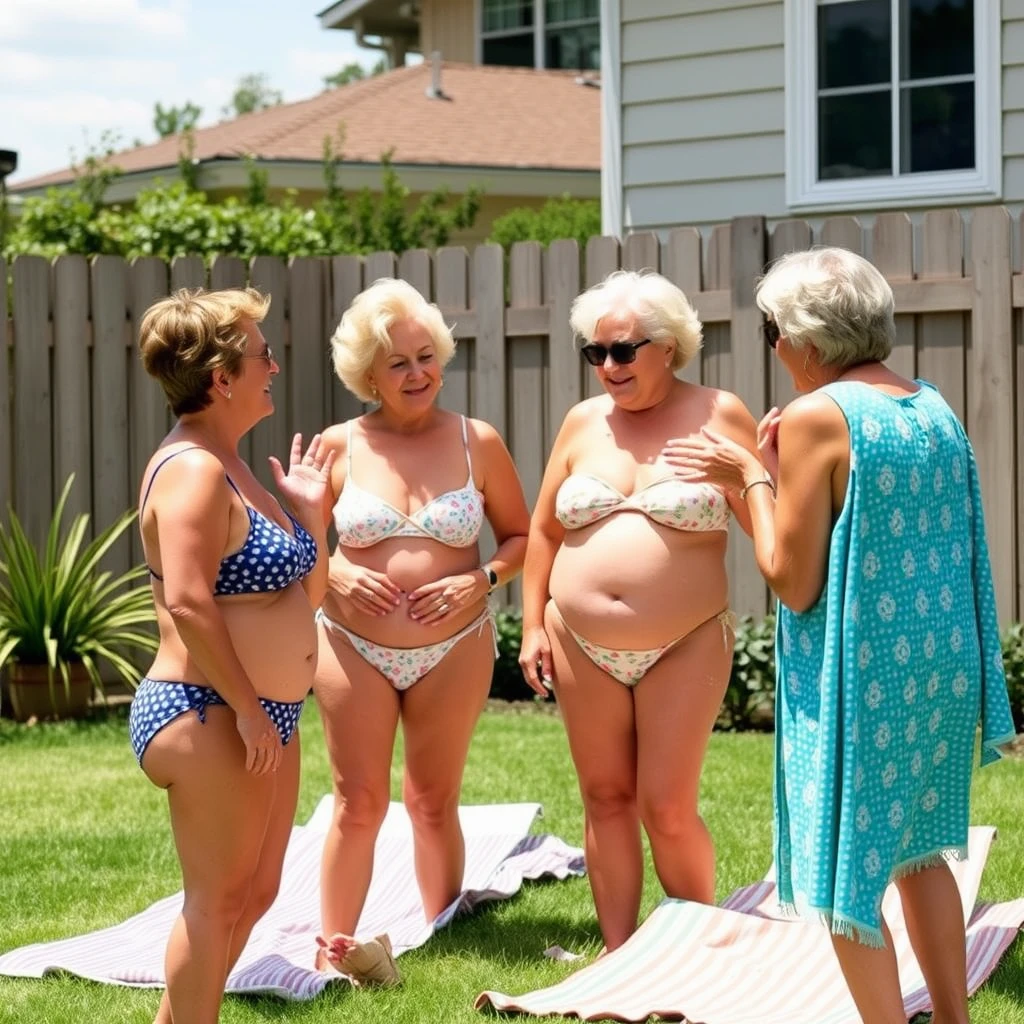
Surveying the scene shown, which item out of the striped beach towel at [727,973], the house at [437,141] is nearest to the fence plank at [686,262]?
the striped beach towel at [727,973]

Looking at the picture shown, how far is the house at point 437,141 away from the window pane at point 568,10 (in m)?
0.73

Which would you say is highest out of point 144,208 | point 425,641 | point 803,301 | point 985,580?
point 144,208

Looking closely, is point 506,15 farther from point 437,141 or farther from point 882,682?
point 882,682

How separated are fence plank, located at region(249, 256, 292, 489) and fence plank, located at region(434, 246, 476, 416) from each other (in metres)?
0.88

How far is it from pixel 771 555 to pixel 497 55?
64.3ft

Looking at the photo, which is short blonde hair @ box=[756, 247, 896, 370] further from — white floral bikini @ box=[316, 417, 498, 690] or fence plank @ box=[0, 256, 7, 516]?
fence plank @ box=[0, 256, 7, 516]

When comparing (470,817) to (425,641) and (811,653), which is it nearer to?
(425,641)

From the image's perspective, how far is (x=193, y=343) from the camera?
3531 millimetres

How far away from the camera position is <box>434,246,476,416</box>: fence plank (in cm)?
879

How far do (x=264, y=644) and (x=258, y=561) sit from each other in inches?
7.3

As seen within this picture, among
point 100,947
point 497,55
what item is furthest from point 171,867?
point 497,55

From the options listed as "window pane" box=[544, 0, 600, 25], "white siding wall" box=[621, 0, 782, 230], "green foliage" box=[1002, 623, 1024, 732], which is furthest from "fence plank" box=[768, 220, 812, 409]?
"window pane" box=[544, 0, 600, 25]

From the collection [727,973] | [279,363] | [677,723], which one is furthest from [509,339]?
[727,973]

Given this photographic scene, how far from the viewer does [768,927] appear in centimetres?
468
